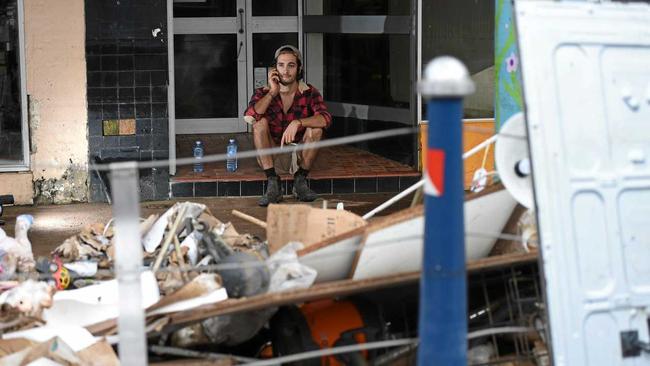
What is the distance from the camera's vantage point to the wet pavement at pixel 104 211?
9.02 metres

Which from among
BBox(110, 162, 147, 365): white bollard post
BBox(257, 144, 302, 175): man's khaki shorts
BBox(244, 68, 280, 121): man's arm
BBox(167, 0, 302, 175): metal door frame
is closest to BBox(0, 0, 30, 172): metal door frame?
BBox(244, 68, 280, 121): man's arm

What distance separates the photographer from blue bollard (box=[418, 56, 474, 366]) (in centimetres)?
352

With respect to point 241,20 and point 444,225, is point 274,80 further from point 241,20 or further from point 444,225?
point 444,225

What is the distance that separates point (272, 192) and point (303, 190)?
12.0 inches

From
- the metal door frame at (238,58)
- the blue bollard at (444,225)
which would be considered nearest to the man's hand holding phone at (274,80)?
the metal door frame at (238,58)

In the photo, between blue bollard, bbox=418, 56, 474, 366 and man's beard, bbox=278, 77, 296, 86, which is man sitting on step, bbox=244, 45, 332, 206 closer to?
man's beard, bbox=278, 77, 296, 86

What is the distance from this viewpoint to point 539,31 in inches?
177

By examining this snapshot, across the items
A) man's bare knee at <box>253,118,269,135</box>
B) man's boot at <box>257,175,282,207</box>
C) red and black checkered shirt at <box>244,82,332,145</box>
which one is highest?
red and black checkered shirt at <box>244,82,332,145</box>

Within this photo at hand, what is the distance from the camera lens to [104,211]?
1002 centimetres

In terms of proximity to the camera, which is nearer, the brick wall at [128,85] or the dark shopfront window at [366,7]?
the brick wall at [128,85]

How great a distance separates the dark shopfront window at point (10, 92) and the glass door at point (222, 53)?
10.3ft

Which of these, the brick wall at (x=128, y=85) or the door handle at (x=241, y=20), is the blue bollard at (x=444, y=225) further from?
the door handle at (x=241, y=20)

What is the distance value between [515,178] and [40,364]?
2084 mm

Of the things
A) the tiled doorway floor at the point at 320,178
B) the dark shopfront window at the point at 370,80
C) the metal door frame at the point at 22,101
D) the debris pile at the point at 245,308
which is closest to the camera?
the debris pile at the point at 245,308
